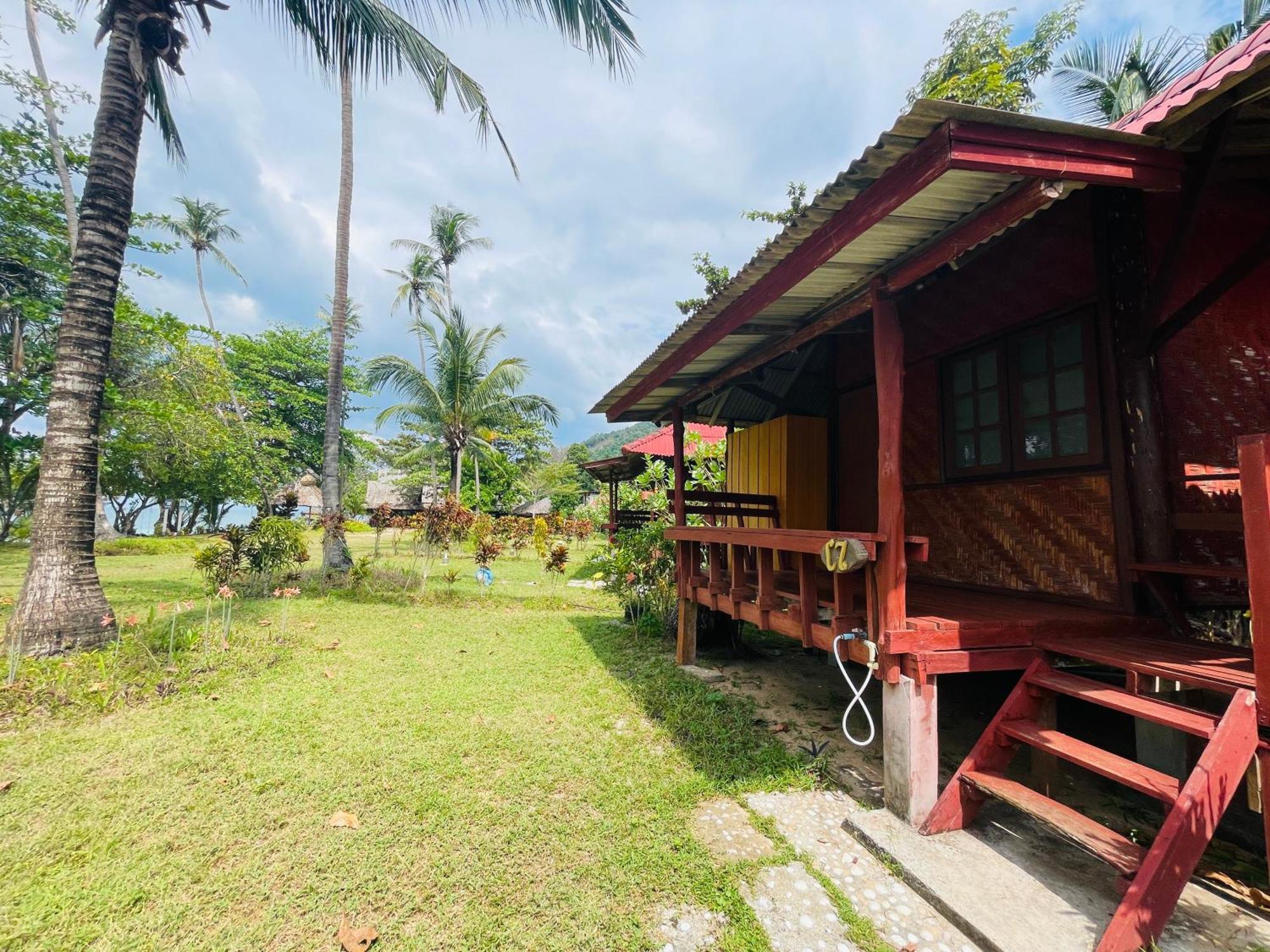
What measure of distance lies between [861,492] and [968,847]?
3.56m

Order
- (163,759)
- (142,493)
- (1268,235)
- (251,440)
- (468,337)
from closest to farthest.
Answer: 1. (1268,235)
2. (163,759)
3. (251,440)
4. (468,337)
5. (142,493)

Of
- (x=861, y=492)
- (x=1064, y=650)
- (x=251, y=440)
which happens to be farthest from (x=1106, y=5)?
(x=251, y=440)

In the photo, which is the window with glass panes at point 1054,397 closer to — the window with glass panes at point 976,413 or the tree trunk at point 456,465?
the window with glass panes at point 976,413

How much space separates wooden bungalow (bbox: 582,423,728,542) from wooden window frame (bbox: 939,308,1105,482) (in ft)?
22.5

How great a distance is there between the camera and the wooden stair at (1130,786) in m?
1.64

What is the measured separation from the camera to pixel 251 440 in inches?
733

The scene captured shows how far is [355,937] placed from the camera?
183 centimetres

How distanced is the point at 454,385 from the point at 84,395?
52.6 ft

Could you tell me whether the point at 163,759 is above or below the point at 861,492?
below

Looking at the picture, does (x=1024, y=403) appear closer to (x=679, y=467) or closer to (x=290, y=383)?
(x=679, y=467)

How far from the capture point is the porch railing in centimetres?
278

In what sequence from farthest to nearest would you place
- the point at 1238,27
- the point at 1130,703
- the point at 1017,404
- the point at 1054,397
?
the point at 1238,27 → the point at 1017,404 → the point at 1054,397 → the point at 1130,703

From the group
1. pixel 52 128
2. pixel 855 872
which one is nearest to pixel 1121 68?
pixel 855 872

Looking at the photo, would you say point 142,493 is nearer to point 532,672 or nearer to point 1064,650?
point 532,672
